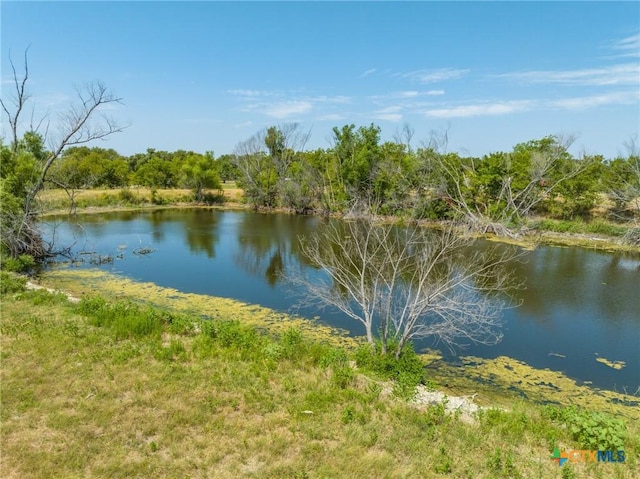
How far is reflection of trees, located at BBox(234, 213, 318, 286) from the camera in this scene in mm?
18245

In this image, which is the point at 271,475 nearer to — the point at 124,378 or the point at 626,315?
the point at 124,378

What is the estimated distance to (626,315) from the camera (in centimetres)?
1248

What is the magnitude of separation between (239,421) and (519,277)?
14295 mm

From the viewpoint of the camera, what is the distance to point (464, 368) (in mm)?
9281

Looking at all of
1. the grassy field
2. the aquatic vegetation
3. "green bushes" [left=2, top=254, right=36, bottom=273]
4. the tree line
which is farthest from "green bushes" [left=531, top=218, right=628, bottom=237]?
"green bushes" [left=2, top=254, right=36, bottom=273]

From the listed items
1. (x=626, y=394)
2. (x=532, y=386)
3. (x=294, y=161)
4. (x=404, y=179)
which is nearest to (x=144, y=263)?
(x=532, y=386)

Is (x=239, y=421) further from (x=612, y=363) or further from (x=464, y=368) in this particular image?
(x=612, y=363)

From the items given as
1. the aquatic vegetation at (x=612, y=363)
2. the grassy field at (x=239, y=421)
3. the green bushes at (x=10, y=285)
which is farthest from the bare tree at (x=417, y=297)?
the green bushes at (x=10, y=285)

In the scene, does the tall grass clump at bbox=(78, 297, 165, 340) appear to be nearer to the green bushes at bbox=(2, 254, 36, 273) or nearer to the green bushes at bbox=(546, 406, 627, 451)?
the green bushes at bbox=(2, 254, 36, 273)

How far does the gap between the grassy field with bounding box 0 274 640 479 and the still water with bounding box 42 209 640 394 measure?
10.8 ft

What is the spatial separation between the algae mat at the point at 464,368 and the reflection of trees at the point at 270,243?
138 inches

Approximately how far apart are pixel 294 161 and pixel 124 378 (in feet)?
114

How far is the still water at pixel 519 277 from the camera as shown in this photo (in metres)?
10.1

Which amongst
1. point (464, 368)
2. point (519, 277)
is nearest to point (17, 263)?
point (464, 368)
